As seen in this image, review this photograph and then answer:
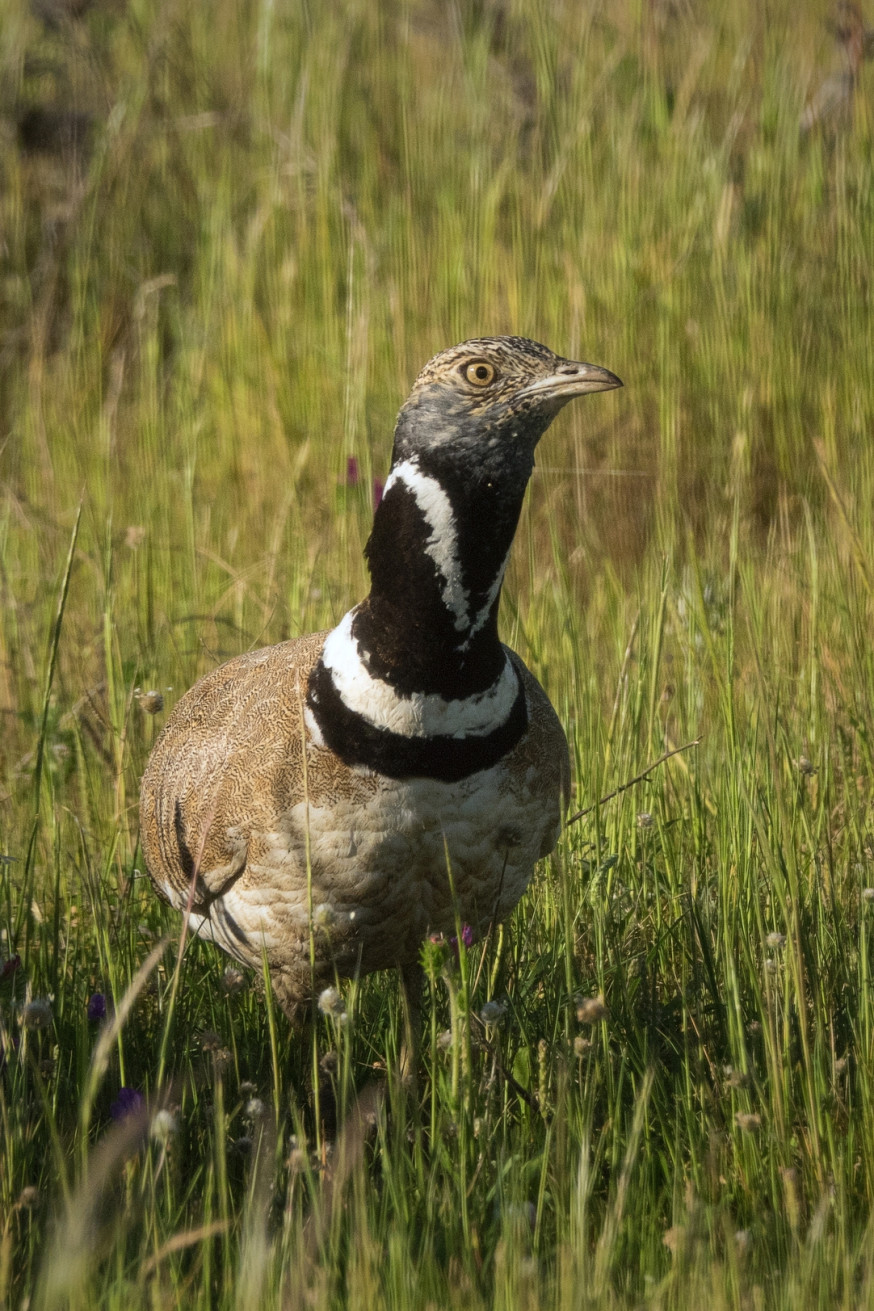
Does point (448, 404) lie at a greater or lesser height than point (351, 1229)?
greater

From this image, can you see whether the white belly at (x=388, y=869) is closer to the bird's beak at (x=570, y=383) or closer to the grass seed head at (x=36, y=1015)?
the grass seed head at (x=36, y=1015)

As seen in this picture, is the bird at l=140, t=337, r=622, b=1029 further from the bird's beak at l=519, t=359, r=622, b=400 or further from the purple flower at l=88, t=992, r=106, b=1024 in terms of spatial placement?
the purple flower at l=88, t=992, r=106, b=1024

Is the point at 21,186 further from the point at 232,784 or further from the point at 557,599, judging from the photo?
the point at 232,784

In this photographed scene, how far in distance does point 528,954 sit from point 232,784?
0.83 m

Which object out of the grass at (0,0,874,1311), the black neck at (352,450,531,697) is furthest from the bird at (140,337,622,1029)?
the grass at (0,0,874,1311)

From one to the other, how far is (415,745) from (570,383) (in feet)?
2.35

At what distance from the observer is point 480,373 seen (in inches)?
101

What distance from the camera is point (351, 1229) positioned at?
7.04 feet

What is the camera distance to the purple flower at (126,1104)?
2.42 metres

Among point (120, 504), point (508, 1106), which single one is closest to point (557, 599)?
point (508, 1106)

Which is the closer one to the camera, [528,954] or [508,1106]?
[508,1106]

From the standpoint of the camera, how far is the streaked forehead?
8.39 feet

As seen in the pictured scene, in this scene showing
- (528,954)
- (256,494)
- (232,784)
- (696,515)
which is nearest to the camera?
(232,784)

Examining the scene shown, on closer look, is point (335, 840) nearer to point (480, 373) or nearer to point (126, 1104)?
point (126, 1104)
